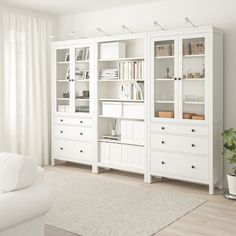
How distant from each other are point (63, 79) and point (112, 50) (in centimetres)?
112

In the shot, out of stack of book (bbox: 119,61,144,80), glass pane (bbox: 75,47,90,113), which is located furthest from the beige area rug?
stack of book (bbox: 119,61,144,80)

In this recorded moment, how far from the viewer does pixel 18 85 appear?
5906 mm

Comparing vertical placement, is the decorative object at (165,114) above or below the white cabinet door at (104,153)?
above

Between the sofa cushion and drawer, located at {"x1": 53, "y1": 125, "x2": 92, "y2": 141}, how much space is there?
307 cm

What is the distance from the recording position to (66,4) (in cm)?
563

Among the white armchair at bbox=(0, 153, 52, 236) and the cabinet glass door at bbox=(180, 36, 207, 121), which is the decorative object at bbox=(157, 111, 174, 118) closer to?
the cabinet glass door at bbox=(180, 36, 207, 121)

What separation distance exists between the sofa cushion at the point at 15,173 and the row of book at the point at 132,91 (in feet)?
9.17

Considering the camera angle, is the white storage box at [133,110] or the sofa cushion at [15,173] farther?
the white storage box at [133,110]

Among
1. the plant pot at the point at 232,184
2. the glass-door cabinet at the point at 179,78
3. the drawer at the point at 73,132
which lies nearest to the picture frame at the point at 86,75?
the drawer at the point at 73,132

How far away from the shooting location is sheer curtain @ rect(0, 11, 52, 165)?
569cm

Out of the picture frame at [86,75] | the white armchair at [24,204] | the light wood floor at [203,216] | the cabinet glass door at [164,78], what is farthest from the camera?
the picture frame at [86,75]

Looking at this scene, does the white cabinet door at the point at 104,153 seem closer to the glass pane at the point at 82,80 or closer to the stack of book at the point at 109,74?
the glass pane at the point at 82,80

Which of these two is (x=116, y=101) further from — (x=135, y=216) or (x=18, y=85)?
(x=135, y=216)

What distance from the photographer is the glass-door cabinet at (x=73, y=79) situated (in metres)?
5.83
